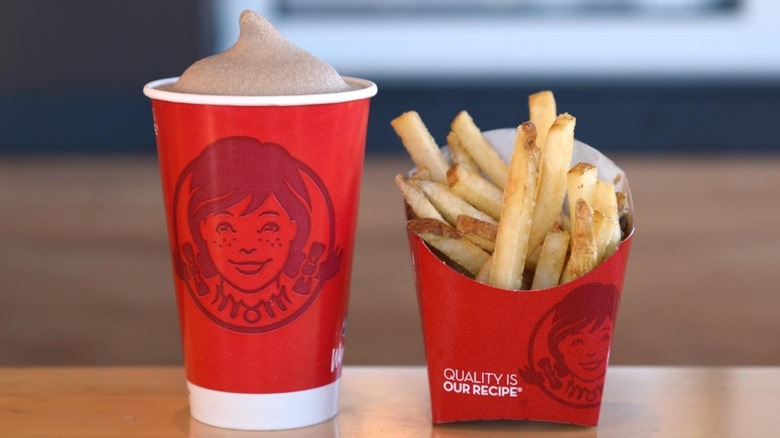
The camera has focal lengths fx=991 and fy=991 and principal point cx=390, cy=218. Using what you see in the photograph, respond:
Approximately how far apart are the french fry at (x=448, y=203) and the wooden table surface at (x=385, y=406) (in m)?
0.24

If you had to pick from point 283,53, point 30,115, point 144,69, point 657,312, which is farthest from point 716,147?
point 283,53

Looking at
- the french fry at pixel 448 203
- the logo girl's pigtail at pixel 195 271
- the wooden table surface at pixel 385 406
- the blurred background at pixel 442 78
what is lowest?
the blurred background at pixel 442 78

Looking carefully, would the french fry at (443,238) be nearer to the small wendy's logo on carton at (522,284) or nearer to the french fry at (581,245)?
the small wendy's logo on carton at (522,284)

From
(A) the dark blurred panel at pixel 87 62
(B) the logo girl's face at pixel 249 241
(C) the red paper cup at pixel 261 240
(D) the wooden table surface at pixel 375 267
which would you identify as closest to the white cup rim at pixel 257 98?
(C) the red paper cup at pixel 261 240

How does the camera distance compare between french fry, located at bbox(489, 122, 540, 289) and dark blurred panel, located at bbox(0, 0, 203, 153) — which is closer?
french fry, located at bbox(489, 122, 540, 289)

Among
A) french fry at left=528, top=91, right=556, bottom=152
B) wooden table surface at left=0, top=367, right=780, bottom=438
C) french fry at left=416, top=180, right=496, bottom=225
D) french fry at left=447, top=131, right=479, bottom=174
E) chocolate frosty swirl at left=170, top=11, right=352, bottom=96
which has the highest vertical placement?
chocolate frosty swirl at left=170, top=11, right=352, bottom=96

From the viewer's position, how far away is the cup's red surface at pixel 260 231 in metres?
1.09

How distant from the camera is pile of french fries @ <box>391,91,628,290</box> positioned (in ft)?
3.53

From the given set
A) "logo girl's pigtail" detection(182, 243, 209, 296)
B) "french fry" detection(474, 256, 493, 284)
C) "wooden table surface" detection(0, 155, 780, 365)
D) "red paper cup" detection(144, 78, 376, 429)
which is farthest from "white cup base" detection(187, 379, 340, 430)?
"wooden table surface" detection(0, 155, 780, 365)

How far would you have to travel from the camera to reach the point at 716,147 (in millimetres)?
5375

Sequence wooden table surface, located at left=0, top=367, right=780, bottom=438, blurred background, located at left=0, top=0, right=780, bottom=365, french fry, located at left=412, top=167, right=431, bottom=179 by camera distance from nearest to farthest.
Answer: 1. wooden table surface, located at left=0, top=367, right=780, bottom=438
2. french fry, located at left=412, top=167, right=431, bottom=179
3. blurred background, located at left=0, top=0, right=780, bottom=365

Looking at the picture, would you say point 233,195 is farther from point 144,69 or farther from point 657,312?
point 144,69

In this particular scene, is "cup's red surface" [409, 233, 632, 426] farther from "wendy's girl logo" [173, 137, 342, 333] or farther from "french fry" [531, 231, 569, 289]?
"wendy's girl logo" [173, 137, 342, 333]

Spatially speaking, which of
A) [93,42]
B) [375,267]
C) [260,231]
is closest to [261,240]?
[260,231]
